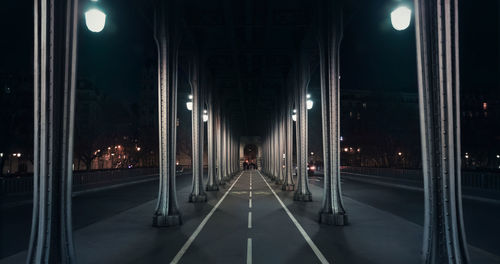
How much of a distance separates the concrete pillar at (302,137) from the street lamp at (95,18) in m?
15.4

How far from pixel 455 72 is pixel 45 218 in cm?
707

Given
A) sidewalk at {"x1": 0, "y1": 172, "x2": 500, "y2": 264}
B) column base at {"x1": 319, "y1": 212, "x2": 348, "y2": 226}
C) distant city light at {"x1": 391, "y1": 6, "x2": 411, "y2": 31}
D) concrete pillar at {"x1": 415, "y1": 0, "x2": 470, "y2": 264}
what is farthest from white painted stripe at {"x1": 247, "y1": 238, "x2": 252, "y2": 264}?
distant city light at {"x1": 391, "y1": 6, "x2": 411, "y2": 31}

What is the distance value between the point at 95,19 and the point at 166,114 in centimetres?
646

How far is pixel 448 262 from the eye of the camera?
6.02 metres

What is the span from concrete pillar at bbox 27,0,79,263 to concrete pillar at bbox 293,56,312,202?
15.7 meters

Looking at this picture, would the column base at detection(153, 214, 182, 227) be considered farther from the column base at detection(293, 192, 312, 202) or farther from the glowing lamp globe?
the column base at detection(293, 192, 312, 202)

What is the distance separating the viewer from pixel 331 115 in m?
13.1

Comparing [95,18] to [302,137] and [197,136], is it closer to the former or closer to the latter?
[197,136]

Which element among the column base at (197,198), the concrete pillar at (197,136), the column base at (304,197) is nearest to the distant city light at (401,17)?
the column base at (304,197)

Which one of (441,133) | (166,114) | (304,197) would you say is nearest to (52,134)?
(441,133)

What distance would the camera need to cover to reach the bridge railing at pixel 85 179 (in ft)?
70.6

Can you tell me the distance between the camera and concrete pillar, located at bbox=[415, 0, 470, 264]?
6035mm

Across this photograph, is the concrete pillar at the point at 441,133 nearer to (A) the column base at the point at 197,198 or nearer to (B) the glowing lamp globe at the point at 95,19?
(B) the glowing lamp globe at the point at 95,19

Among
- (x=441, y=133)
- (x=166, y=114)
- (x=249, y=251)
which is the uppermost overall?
(x=166, y=114)
